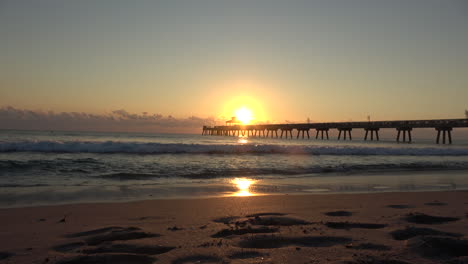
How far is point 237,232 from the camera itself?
3529mm

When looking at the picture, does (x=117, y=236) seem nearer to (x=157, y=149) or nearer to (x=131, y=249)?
(x=131, y=249)

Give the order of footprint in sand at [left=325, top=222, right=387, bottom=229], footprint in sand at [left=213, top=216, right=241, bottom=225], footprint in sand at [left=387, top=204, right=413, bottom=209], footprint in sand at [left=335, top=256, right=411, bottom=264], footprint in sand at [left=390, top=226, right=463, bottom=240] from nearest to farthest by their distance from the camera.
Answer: footprint in sand at [left=335, top=256, right=411, bottom=264], footprint in sand at [left=390, top=226, right=463, bottom=240], footprint in sand at [left=325, top=222, right=387, bottom=229], footprint in sand at [left=213, top=216, right=241, bottom=225], footprint in sand at [left=387, top=204, right=413, bottom=209]

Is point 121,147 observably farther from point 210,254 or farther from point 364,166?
point 210,254

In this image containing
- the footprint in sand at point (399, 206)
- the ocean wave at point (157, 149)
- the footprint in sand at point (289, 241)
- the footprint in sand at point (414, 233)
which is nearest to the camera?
the footprint in sand at point (289, 241)

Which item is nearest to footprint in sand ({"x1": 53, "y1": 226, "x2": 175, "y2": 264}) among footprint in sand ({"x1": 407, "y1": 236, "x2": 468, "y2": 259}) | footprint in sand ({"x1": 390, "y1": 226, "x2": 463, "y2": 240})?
footprint in sand ({"x1": 407, "y1": 236, "x2": 468, "y2": 259})

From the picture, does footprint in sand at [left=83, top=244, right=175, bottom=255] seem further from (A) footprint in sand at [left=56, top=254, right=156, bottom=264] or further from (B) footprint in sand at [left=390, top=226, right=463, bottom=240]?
(B) footprint in sand at [left=390, top=226, right=463, bottom=240]

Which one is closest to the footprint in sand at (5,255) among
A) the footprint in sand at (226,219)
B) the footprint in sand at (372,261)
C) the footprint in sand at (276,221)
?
the footprint in sand at (226,219)

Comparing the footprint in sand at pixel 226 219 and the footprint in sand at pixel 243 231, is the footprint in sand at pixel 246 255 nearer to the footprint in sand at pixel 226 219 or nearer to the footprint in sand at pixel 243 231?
the footprint in sand at pixel 243 231

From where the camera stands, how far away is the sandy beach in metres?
2.78

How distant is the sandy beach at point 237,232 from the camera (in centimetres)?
278

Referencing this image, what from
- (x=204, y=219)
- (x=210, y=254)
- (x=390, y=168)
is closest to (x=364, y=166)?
(x=390, y=168)

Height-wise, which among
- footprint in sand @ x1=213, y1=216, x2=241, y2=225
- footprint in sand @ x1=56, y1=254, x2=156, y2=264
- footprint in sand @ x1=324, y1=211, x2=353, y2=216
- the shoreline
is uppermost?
footprint in sand @ x1=56, y1=254, x2=156, y2=264

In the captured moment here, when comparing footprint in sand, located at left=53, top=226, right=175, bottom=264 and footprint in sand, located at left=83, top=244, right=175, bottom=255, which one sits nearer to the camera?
footprint in sand, located at left=53, top=226, right=175, bottom=264

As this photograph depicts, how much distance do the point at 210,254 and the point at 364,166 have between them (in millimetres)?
11767
